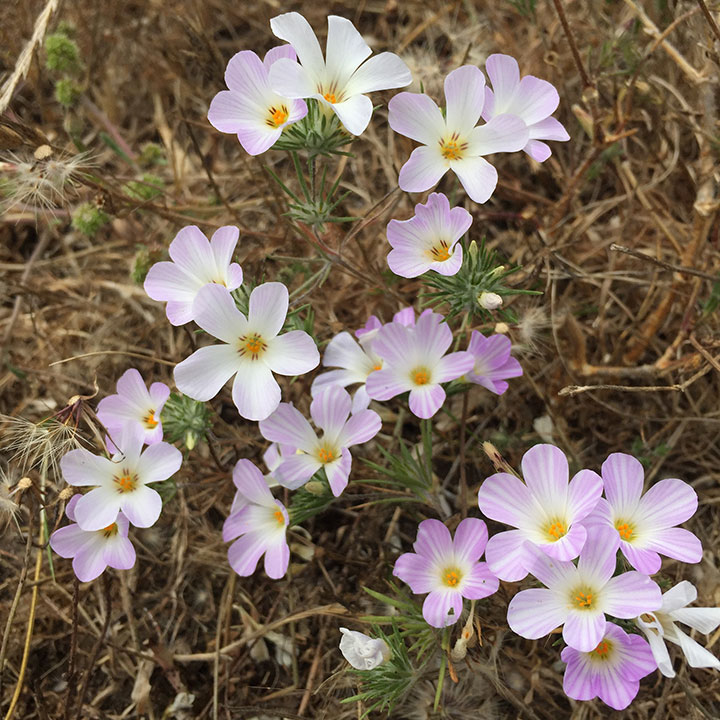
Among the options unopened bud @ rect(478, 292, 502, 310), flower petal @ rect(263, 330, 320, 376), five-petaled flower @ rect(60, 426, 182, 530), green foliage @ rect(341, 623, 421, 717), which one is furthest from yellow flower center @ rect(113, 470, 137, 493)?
unopened bud @ rect(478, 292, 502, 310)

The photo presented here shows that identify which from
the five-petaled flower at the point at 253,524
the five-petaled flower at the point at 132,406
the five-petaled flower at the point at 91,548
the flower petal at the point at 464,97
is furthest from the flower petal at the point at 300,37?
the five-petaled flower at the point at 91,548

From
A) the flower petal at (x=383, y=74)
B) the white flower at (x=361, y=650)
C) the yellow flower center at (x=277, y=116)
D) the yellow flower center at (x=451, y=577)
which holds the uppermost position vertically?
the flower petal at (x=383, y=74)

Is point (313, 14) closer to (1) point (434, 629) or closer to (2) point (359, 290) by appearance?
(2) point (359, 290)

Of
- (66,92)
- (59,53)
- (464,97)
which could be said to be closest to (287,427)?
(464,97)

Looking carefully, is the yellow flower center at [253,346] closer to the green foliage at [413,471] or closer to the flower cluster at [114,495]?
the flower cluster at [114,495]

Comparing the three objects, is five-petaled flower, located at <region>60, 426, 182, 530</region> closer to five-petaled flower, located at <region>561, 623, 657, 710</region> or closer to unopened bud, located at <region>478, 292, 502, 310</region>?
unopened bud, located at <region>478, 292, 502, 310</region>

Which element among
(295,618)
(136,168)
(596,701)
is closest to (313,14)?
(136,168)
